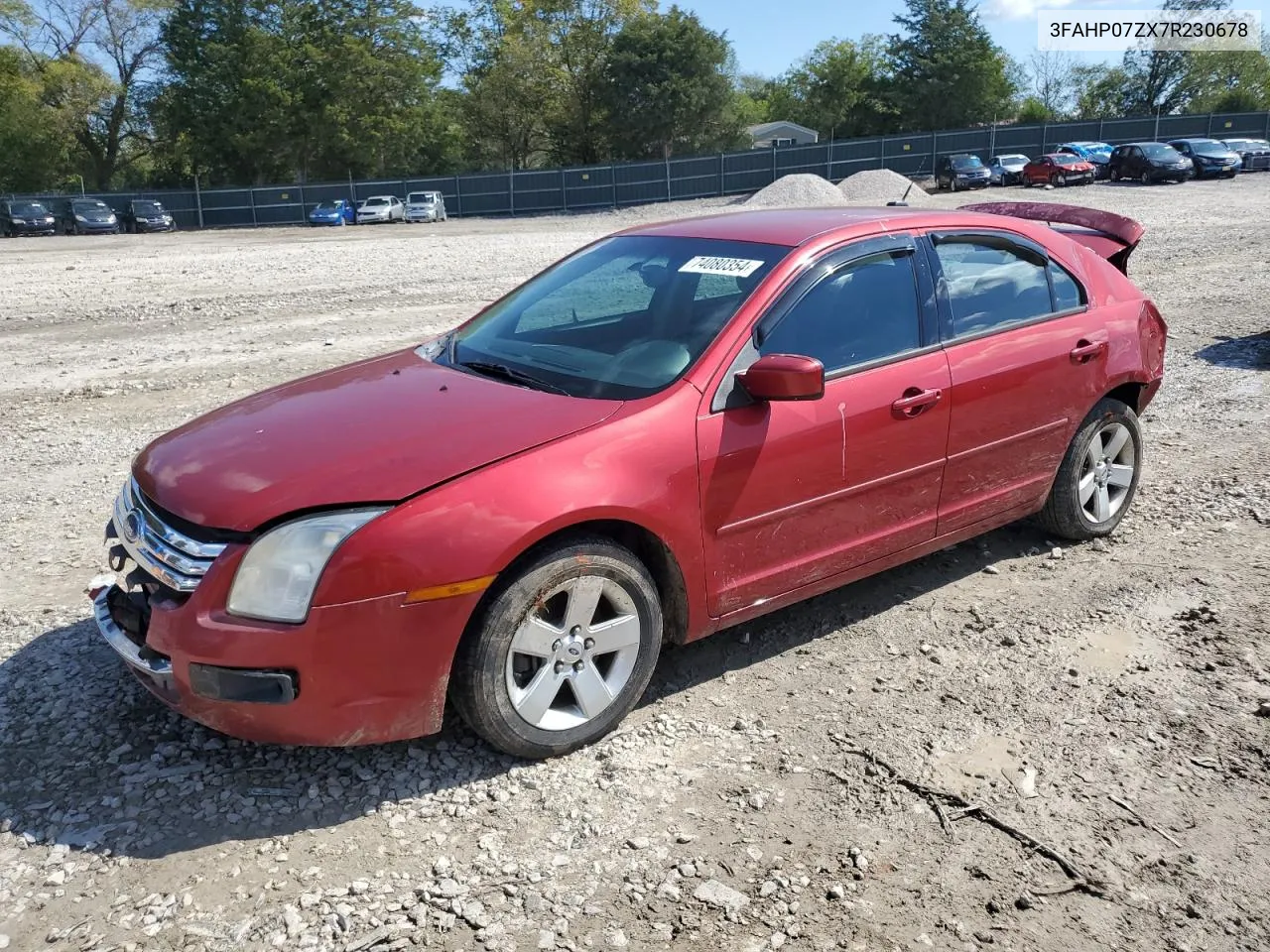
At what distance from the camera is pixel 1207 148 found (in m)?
41.7

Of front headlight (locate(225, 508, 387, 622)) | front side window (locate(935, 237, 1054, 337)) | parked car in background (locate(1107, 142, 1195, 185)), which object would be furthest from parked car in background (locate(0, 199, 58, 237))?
front headlight (locate(225, 508, 387, 622))

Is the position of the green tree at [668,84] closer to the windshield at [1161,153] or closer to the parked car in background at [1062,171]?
the parked car in background at [1062,171]

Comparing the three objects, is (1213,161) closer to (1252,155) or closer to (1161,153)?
(1161,153)

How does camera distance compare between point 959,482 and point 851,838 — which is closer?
point 851,838

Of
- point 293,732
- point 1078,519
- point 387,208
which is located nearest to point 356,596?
point 293,732

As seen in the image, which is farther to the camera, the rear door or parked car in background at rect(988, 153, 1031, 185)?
parked car in background at rect(988, 153, 1031, 185)

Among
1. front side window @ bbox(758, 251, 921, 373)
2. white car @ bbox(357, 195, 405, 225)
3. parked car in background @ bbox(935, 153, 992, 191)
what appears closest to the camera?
front side window @ bbox(758, 251, 921, 373)

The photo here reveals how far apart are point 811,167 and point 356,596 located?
49.5 metres

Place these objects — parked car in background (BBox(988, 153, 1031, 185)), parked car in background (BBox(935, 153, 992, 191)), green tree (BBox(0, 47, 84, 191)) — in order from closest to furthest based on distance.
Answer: parked car in background (BBox(935, 153, 992, 191)) < parked car in background (BBox(988, 153, 1031, 185)) < green tree (BBox(0, 47, 84, 191))

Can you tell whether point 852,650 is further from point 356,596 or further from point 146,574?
point 146,574

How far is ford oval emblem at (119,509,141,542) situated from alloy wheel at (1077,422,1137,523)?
4086 millimetres

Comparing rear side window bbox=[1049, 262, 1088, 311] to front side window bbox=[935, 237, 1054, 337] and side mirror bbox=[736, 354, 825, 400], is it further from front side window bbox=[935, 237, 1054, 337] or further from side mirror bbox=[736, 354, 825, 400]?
side mirror bbox=[736, 354, 825, 400]

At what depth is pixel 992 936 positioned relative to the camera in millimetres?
2730

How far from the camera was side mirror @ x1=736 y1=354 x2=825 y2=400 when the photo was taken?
3580 millimetres
